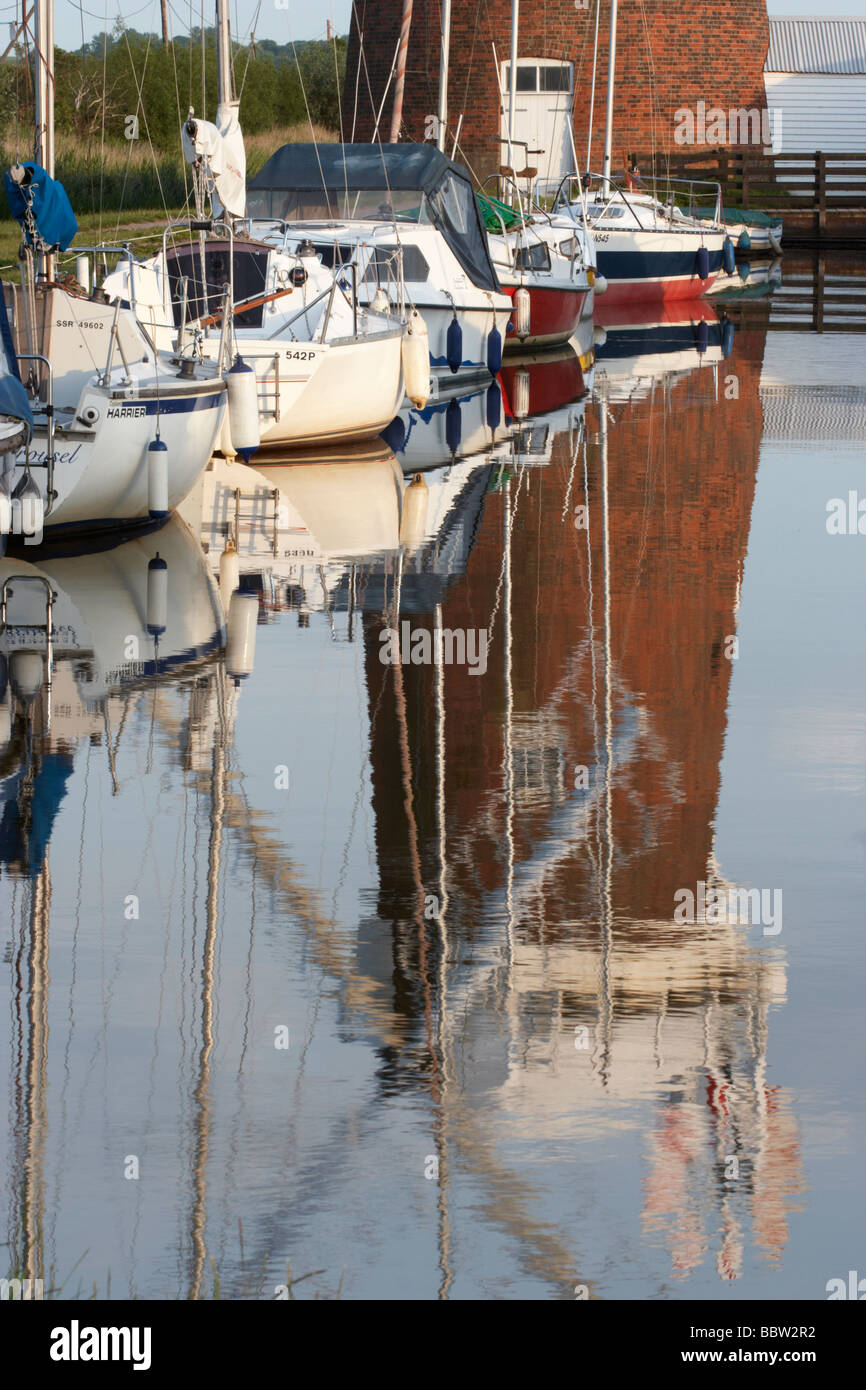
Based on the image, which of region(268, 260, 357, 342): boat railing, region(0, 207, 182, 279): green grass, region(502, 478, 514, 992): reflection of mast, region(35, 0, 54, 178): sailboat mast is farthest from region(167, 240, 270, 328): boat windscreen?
region(0, 207, 182, 279): green grass

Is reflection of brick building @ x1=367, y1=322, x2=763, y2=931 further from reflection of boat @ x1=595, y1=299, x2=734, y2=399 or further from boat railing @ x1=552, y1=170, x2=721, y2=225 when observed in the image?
boat railing @ x1=552, y1=170, x2=721, y2=225

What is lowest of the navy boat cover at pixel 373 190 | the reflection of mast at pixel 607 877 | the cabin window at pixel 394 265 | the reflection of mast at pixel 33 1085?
the reflection of mast at pixel 607 877

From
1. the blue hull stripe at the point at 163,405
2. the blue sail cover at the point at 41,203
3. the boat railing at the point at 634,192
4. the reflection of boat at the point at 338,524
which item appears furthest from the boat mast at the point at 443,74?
the blue hull stripe at the point at 163,405

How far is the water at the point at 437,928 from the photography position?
481 cm

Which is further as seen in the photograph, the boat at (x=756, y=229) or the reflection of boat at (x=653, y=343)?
the boat at (x=756, y=229)

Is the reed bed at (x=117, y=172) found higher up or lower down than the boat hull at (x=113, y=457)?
higher up

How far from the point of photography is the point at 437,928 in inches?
268

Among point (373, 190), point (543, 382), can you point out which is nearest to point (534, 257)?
point (543, 382)

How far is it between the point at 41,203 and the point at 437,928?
8.95 metres

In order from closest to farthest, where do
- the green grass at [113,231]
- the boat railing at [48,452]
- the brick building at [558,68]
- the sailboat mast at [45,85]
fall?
the boat railing at [48,452] < the sailboat mast at [45,85] < the green grass at [113,231] < the brick building at [558,68]

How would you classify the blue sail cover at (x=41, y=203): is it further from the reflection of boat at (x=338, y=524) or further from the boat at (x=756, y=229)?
the boat at (x=756, y=229)

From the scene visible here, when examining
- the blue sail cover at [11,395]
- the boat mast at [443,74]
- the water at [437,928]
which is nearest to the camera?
the water at [437,928]

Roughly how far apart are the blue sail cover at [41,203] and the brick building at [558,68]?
3326 centimetres
